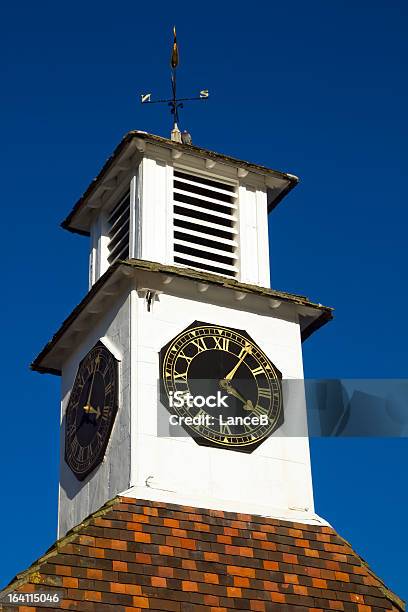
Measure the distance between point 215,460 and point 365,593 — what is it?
2.94 meters

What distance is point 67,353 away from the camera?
73.2 ft

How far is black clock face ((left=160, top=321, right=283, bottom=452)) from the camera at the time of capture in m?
19.4

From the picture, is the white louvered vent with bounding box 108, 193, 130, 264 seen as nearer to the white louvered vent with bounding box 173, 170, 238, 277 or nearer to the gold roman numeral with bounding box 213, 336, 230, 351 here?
the white louvered vent with bounding box 173, 170, 238, 277

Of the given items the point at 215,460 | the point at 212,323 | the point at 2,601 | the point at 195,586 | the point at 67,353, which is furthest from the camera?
the point at 67,353

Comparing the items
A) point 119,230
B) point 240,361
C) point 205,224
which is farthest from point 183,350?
point 119,230

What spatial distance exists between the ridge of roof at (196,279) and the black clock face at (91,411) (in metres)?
0.81

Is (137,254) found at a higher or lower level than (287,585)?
higher

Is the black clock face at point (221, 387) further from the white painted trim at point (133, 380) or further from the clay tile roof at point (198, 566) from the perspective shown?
the clay tile roof at point (198, 566)

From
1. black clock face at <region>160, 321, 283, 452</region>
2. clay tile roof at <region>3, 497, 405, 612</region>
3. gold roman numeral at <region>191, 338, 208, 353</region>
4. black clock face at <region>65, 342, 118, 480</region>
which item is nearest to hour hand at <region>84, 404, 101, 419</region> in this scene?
black clock face at <region>65, 342, 118, 480</region>

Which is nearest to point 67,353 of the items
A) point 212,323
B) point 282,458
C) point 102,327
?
point 102,327

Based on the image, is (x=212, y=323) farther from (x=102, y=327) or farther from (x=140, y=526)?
(x=140, y=526)

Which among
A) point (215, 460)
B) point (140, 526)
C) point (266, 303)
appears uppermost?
point (266, 303)

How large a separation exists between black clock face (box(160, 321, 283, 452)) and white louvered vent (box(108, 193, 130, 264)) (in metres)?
2.76

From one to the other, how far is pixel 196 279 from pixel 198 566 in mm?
4905
